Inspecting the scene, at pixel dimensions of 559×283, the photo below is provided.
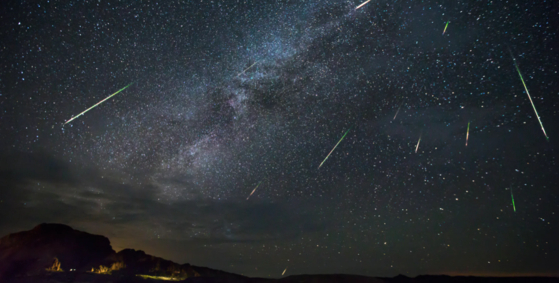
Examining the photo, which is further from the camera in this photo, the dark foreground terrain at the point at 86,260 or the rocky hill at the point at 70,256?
the rocky hill at the point at 70,256

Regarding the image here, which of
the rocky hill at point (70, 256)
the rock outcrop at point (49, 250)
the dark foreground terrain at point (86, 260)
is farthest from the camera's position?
Result: the rocky hill at point (70, 256)

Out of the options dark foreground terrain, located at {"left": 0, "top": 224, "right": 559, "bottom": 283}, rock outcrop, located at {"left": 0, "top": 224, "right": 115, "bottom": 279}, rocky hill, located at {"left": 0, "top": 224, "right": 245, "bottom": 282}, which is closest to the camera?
dark foreground terrain, located at {"left": 0, "top": 224, "right": 559, "bottom": 283}

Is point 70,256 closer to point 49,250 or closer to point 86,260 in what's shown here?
point 86,260

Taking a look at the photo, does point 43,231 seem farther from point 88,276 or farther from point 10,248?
point 88,276

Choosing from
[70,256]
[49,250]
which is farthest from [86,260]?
[49,250]

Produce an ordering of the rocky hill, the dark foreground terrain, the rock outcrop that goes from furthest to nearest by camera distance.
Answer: the rocky hill, the rock outcrop, the dark foreground terrain

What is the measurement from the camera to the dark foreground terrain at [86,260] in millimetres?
21578

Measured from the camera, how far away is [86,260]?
27.3 m

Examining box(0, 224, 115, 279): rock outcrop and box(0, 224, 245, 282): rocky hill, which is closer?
box(0, 224, 115, 279): rock outcrop

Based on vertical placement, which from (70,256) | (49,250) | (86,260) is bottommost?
(86,260)

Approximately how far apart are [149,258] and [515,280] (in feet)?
133

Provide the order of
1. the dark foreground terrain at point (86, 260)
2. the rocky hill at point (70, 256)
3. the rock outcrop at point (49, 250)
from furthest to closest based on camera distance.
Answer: the rocky hill at point (70, 256)
the rock outcrop at point (49, 250)
the dark foreground terrain at point (86, 260)

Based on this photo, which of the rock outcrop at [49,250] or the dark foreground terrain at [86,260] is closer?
the dark foreground terrain at [86,260]

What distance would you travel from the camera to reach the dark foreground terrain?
21578mm
